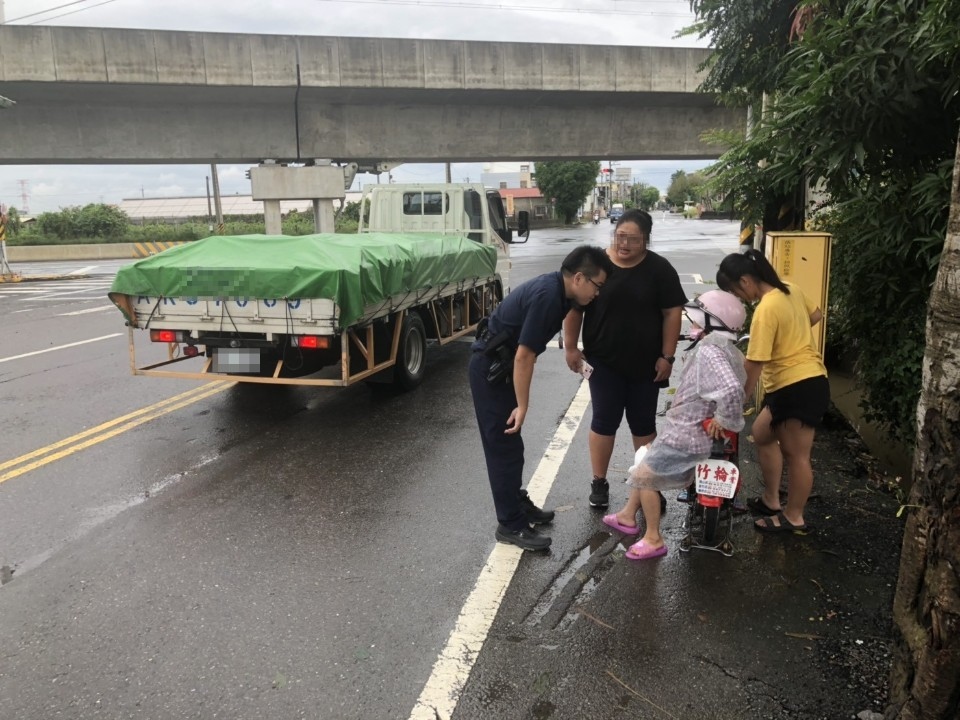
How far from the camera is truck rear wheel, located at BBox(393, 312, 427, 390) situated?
722cm

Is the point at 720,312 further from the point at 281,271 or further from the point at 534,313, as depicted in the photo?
the point at 281,271

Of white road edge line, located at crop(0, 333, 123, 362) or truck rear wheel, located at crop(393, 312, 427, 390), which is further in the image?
white road edge line, located at crop(0, 333, 123, 362)

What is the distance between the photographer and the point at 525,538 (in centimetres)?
397

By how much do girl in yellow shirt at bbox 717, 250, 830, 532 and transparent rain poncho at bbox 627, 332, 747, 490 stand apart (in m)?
0.23

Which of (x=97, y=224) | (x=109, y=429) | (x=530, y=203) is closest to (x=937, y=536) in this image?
(x=109, y=429)

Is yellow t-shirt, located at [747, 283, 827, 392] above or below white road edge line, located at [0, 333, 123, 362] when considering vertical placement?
above

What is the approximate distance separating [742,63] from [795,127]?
2.37 metres

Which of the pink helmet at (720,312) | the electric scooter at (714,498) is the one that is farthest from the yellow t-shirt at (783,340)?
the electric scooter at (714,498)

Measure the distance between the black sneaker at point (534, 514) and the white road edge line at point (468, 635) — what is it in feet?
0.98

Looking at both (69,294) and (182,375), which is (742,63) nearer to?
(182,375)

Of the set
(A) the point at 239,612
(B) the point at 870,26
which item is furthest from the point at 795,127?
(A) the point at 239,612

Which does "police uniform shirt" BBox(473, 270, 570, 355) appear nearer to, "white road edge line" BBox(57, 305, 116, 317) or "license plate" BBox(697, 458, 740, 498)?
"license plate" BBox(697, 458, 740, 498)

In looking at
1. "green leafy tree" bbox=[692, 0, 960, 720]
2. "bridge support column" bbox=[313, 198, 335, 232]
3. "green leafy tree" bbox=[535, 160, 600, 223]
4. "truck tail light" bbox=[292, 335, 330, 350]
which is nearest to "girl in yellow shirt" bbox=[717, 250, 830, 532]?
"green leafy tree" bbox=[692, 0, 960, 720]

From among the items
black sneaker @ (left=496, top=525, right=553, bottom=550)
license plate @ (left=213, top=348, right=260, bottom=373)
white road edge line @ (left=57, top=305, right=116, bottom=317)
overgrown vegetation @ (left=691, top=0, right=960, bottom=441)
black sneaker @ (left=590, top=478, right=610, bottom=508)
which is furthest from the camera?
white road edge line @ (left=57, top=305, right=116, bottom=317)
